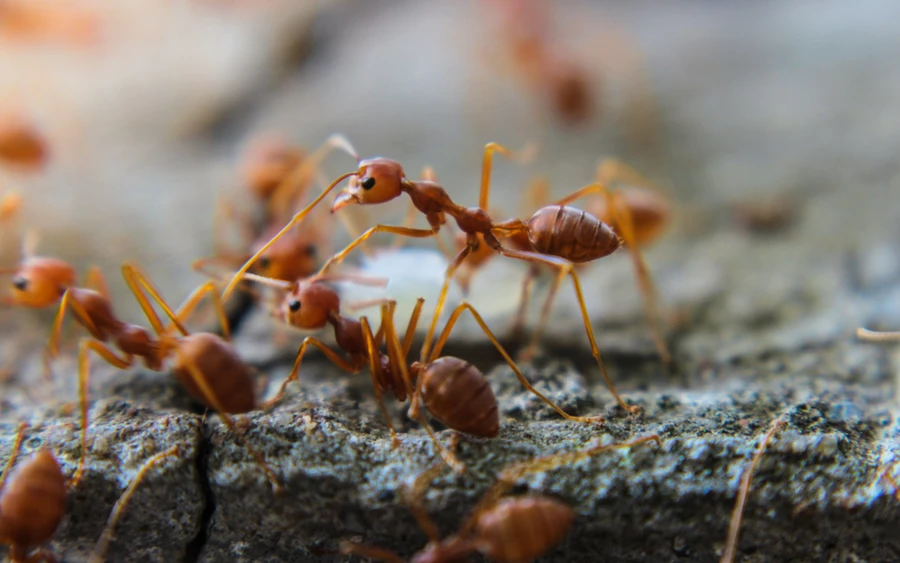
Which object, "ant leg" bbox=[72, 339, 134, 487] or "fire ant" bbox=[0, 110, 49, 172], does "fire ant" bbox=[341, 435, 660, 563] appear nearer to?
"ant leg" bbox=[72, 339, 134, 487]

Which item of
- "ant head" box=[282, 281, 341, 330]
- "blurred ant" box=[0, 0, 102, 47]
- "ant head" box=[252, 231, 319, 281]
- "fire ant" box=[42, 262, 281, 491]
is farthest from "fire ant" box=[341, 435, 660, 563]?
"blurred ant" box=[0, 0, 102, 47]

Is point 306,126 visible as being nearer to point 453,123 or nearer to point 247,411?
point 453,123

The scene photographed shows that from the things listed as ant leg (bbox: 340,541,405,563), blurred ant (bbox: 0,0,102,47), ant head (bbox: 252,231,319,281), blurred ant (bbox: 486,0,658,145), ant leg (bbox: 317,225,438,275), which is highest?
blurred ant (bbox: 0,0,102,47)

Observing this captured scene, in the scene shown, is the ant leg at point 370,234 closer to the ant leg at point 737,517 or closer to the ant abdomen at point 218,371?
the ant abdomen at point 218,371

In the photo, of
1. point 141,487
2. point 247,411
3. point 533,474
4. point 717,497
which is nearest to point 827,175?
point 717,497

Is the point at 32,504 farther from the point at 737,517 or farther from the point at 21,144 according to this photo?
the point at 21,144

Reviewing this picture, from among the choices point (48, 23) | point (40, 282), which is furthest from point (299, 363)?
point (48, 23)
